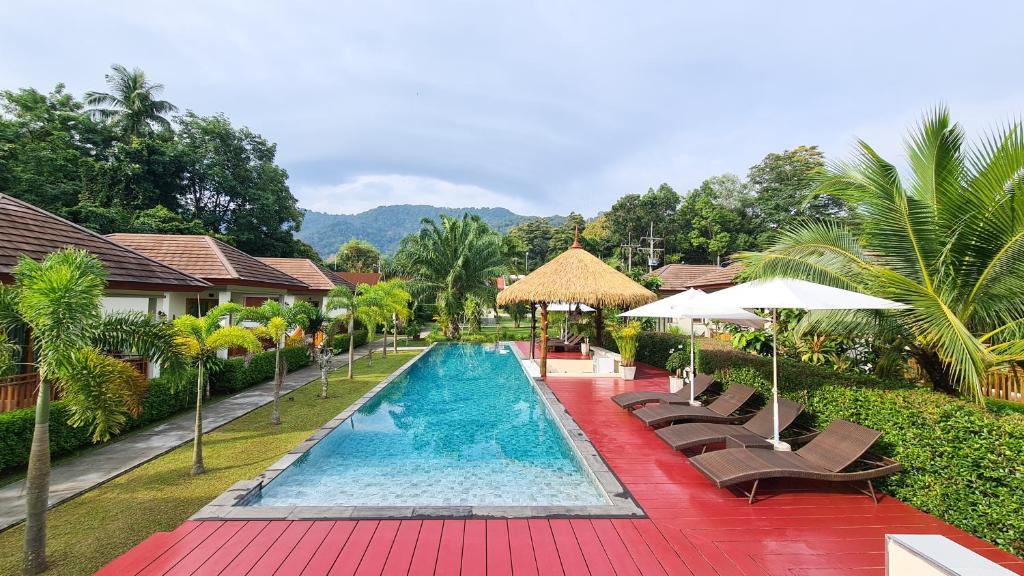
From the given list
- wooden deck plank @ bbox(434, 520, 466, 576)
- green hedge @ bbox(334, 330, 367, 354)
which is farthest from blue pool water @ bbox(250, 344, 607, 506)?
green hedge @ bbox(334, 330, 367, 354)

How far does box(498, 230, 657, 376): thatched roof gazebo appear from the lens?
41.6 feet

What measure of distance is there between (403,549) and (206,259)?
14.4m

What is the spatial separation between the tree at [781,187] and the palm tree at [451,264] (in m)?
30.0

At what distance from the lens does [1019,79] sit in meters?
4.62

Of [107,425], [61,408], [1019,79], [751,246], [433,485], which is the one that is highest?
[751,246]

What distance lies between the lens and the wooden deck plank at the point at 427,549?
10.8 ft

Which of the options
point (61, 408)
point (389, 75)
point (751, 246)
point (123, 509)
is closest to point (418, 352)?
point (389, 75)

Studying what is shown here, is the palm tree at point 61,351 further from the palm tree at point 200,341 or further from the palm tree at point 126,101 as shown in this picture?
the palm tree at point 126,101

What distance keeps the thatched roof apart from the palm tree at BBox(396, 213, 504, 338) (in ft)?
34.0

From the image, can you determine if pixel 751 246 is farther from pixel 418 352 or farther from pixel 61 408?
pixel 61 408

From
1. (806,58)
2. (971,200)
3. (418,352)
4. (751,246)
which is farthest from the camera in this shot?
(751,246)

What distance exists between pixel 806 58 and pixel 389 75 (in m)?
11.2

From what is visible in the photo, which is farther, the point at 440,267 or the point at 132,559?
the point at 440,267

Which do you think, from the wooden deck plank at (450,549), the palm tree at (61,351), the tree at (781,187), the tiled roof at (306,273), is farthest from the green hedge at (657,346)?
the tree at (781,187)
